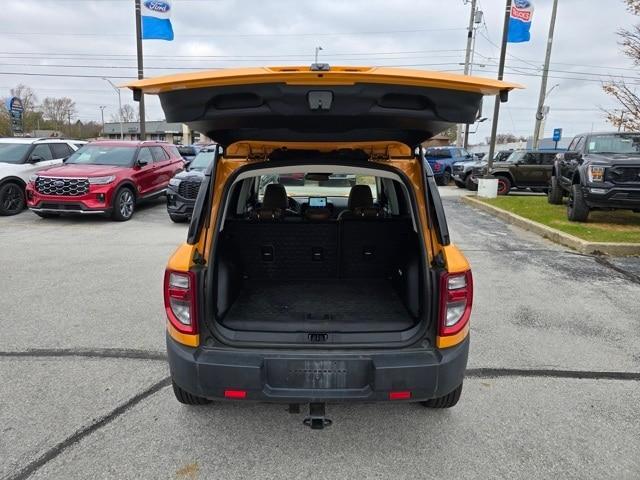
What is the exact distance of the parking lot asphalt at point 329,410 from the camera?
95.3 inches

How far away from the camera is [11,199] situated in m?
10.6

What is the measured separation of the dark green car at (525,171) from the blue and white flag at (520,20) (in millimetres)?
4287

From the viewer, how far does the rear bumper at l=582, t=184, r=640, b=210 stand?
810cm

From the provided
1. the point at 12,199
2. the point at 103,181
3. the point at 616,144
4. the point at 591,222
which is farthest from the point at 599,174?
the point at 12,199

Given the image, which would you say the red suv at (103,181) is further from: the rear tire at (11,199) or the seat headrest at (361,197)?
the seat headrest at (361,197)

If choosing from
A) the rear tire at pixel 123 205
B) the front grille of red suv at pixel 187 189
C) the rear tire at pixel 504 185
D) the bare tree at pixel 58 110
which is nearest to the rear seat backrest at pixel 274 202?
the front grille of red suv at pixel 187 189

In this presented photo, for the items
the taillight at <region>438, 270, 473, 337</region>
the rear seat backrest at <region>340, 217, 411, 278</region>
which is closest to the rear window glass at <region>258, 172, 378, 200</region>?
the rear seat backrest at <region>340, 217, 411, 278</region>

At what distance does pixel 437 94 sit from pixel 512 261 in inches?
211

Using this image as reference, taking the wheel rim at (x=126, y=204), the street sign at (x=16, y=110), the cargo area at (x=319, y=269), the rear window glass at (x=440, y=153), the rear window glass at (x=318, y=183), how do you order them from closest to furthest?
the cargo area at (x=319, y=269) → the rear window glass at (x=318, y=183) → the wheel rim at (x=126, y=204) → the rear window glass at (x=440, y=153) → the street sign at (x=16, y=110)

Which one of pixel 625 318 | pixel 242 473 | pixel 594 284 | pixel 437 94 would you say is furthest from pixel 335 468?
pixel 594 284

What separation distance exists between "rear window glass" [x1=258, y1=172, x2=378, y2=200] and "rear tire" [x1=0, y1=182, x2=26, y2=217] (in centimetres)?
867

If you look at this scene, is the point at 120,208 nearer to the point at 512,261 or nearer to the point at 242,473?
the point at 512,261

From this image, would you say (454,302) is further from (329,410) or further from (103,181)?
(103,181)

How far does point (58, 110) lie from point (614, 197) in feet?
279
